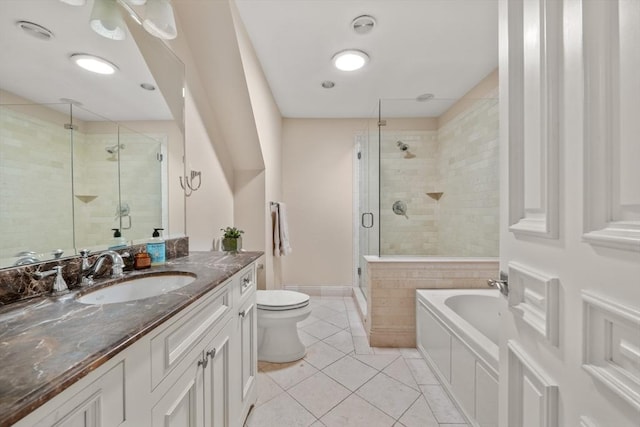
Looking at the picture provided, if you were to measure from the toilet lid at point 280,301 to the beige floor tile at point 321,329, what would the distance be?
0.54 meters

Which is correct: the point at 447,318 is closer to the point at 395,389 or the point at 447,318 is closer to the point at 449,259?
the point at 395,389

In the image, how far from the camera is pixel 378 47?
203cm

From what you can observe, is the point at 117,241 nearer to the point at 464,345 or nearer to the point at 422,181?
the point at 464,345

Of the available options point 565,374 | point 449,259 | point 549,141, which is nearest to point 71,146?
point 549,141

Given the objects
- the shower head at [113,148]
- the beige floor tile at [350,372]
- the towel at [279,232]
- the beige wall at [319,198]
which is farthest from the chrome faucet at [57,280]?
the beige wall at [319,198]

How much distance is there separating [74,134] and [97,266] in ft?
1.69

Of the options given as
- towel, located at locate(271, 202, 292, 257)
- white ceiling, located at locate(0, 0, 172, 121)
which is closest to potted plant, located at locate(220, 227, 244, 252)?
towel, located at locate(271, 202, 292, 257)

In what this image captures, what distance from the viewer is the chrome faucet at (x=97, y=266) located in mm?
967

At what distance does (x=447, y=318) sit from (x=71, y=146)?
2.08m

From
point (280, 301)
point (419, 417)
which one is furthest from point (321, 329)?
point (419, 417)

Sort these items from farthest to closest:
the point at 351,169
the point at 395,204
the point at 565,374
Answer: the point at 351,169
the point at 395,204
the point at 565,374

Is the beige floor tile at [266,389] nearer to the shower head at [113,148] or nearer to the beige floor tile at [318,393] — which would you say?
the beige floor tile at [318,393]

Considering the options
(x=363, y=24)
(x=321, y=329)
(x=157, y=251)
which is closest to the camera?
(x=157, y=251)

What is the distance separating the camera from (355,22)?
1777mm
